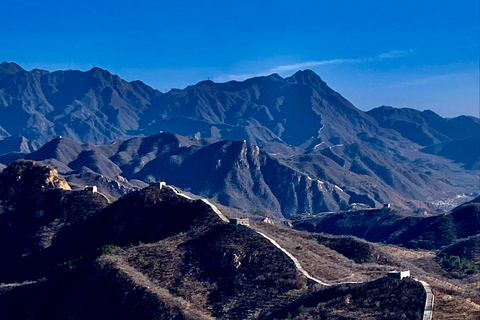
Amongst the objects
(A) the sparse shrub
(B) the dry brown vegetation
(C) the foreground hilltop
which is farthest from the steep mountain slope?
(C) the foreground hilltop

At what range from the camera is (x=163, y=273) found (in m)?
79.5

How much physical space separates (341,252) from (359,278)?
2140cm

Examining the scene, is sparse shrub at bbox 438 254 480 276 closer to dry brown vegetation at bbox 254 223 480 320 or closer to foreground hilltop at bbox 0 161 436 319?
dry brown vegetation at bbox 254 223 480 320

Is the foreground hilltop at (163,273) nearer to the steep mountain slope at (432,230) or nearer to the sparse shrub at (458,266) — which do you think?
the sparse shrub at (458,266)

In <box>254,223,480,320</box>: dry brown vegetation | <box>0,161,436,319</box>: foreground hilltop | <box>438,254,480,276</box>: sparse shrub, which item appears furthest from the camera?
<box>438,254,480,276</box>: sparse shrub

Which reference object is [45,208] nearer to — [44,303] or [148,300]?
[44,303]

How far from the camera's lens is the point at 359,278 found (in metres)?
75.8

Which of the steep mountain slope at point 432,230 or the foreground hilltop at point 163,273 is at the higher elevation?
the foreground hilltop at point 163,273

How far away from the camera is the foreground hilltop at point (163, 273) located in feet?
229

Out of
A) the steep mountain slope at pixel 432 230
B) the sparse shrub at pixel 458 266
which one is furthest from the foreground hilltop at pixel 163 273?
the steep mountain slope at pixel 432 230

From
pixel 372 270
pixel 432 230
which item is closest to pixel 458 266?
pixel 372 270

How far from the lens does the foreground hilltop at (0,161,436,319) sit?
69.9 meters

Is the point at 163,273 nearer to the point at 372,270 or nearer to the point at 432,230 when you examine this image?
the point at 372,270

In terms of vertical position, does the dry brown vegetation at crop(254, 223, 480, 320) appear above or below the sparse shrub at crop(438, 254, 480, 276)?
above
